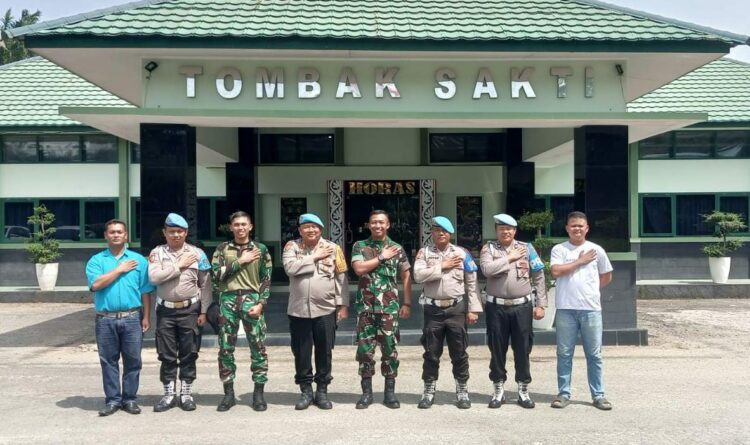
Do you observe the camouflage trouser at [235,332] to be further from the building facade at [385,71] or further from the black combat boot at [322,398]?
the building facade at [385,71]

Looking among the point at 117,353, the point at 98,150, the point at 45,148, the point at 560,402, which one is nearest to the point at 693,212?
the point at 560,402

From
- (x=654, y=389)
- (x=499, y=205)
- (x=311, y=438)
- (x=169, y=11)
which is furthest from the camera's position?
(x=499, y=205)

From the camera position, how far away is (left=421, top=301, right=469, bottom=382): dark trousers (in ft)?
22.4

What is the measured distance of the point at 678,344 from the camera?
34.7 ft

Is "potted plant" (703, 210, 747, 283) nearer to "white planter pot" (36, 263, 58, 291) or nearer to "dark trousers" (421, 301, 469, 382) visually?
"dark trousers" (421, 301, 469, 382)

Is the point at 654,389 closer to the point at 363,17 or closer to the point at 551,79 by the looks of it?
the point at 551,79

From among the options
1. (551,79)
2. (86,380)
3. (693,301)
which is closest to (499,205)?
(693,301)

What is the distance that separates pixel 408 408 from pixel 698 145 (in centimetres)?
1524

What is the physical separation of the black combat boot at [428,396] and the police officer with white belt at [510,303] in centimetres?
60

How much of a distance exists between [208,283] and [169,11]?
17.1 ft

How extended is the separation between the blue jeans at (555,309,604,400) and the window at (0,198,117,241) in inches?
587

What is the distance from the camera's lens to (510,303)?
6.93 metres

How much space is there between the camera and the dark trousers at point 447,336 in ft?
22.4

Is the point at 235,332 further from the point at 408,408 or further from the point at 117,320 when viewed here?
the point at 408,408
